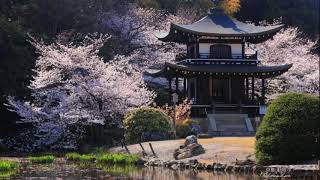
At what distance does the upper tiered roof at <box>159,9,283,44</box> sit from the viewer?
34.3m

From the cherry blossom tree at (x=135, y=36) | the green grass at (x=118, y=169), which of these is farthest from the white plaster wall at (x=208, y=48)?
the green grass at (x=118, y=169)

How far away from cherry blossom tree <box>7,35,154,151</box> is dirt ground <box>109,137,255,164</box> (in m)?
4.00

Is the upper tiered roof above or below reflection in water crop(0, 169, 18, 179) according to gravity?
above

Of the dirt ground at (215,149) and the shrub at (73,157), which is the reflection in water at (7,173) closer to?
the shrub at (73,157)

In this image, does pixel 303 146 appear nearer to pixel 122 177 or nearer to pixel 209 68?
pixel 122 177

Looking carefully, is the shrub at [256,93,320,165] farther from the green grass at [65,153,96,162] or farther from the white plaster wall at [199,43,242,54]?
the white plaster wall at [199,43,242,54]

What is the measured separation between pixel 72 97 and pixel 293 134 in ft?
47.9

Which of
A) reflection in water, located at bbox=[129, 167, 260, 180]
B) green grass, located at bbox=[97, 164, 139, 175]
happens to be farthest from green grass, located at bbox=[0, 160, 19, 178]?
reflection in water, located at bbox=[129, 167, 260, 180]

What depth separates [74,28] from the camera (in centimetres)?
4122

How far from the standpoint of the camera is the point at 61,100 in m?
30.6

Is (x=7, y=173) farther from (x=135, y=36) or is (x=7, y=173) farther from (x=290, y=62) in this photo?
(x=290, y=62)

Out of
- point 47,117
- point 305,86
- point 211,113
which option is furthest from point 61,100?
point 305,86

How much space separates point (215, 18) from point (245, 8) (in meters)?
26.4

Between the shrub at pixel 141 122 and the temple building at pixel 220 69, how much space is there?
5691mm
